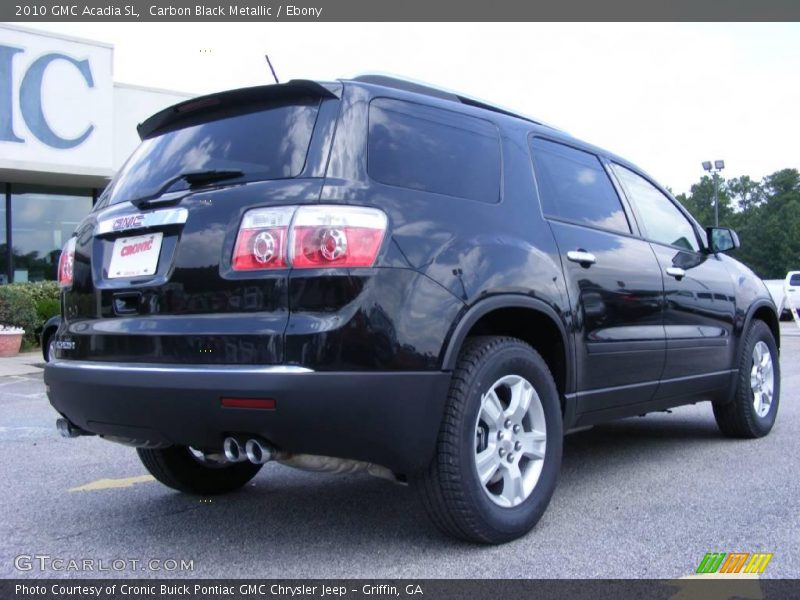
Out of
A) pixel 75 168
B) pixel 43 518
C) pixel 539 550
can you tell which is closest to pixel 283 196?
pixel 539 550

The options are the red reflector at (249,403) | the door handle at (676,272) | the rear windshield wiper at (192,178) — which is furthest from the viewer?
the door handle at (676,272)

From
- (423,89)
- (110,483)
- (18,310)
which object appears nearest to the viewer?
(423,89)

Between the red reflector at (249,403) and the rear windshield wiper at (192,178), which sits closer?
the red reflector at (249,403)

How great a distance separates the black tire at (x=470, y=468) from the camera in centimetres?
292

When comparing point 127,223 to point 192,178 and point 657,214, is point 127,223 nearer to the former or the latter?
point 192,178

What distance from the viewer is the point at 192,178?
310 cm

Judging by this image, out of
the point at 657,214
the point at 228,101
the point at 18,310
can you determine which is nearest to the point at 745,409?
the point at 657,214

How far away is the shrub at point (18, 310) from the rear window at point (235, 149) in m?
10.9

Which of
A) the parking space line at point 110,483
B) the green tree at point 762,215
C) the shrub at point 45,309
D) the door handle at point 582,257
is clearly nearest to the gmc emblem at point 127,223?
the parking space line at point 110,483

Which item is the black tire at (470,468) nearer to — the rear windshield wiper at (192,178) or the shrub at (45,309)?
the rear windshield wiper at (192,178)

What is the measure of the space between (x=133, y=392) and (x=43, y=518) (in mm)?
1332

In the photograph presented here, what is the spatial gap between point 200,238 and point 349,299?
64cm

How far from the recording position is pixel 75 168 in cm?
1579


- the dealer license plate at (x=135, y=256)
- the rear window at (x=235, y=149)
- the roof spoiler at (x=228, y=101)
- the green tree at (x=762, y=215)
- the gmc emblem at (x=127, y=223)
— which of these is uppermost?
the roof spoiler at (x=228, y=101)
